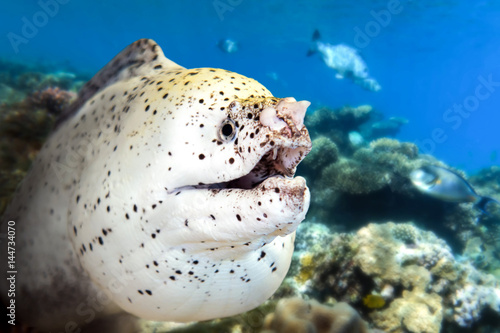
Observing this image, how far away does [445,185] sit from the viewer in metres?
6.69

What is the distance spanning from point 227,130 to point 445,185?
6922 mm

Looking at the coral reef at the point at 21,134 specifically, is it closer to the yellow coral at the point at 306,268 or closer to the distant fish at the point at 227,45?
the yellow coral at the point at 306,268

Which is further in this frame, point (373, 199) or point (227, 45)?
point (227, 45)

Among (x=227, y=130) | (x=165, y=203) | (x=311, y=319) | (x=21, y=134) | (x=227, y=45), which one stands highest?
(x=227, y=45)

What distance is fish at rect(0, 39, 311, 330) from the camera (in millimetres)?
1364

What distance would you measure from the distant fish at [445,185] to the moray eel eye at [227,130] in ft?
22.2

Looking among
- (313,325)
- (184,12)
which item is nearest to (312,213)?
(313,325)

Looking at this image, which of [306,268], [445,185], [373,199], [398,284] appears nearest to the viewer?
[398,284]

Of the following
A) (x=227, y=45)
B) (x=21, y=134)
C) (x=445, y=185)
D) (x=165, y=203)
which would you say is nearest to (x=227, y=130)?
(x=165, y=203)

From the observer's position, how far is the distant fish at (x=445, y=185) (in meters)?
6.66

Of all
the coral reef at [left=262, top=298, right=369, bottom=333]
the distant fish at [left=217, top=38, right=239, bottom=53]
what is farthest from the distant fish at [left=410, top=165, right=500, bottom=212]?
the distant fish at [left=217, top=38, right=239, bottom=53]

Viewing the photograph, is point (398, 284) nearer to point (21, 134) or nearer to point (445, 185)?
point (445, 185)

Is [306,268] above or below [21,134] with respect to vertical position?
below

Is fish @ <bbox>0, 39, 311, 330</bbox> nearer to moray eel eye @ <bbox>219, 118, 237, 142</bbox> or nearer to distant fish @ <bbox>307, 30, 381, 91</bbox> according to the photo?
moray eel eye @ <bbox>219, 118, 237, 142</bbox>
